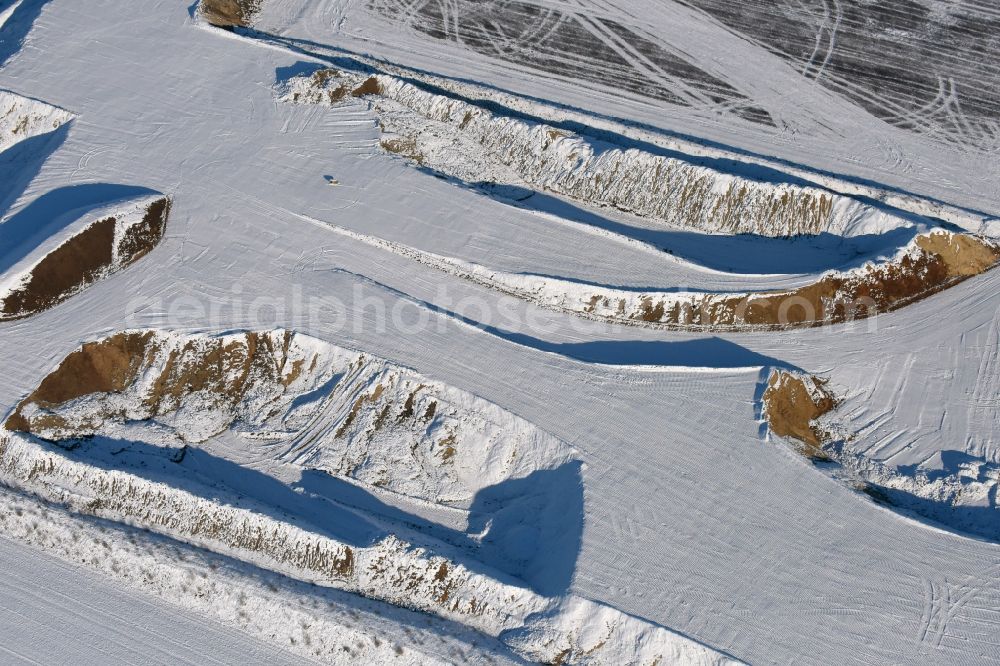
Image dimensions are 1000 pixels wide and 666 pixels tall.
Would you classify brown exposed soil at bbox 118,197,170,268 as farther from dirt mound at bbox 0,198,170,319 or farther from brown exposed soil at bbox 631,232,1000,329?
brown exposed soil at bbox 631,232,1000,329

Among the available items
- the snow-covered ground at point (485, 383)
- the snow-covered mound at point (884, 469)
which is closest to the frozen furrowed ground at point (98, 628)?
the snow-covered ground at point (485, 383)

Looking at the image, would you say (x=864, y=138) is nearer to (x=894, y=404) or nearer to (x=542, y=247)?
(x=894, y=404)

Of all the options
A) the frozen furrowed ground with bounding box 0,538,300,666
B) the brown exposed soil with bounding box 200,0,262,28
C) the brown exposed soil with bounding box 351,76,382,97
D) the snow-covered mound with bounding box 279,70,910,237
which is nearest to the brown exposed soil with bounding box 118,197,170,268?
the snow-covered mound with bounding box 279,70,910,237

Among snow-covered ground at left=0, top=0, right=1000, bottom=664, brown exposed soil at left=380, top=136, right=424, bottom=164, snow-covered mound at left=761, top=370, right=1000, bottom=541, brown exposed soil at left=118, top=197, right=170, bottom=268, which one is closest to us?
snow-covered ground at left=0, top=0, right=1000, bottom=664

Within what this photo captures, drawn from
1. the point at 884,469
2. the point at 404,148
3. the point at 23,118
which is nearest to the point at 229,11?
the point at 23,118

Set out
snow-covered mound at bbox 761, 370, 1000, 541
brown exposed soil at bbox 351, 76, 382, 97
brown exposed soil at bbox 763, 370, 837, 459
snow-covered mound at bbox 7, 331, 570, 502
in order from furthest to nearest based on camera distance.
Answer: brown exposed soil at bbox 351, 76, 382, 97, brown exposed soil at bbox 763, 370, 837, 459, snow-covered mound at bbox 7, 331, 570, 502, snow-covered mound at bbox 761, 370, 1000, 541

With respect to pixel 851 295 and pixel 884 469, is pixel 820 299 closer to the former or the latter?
pixel 851 295
